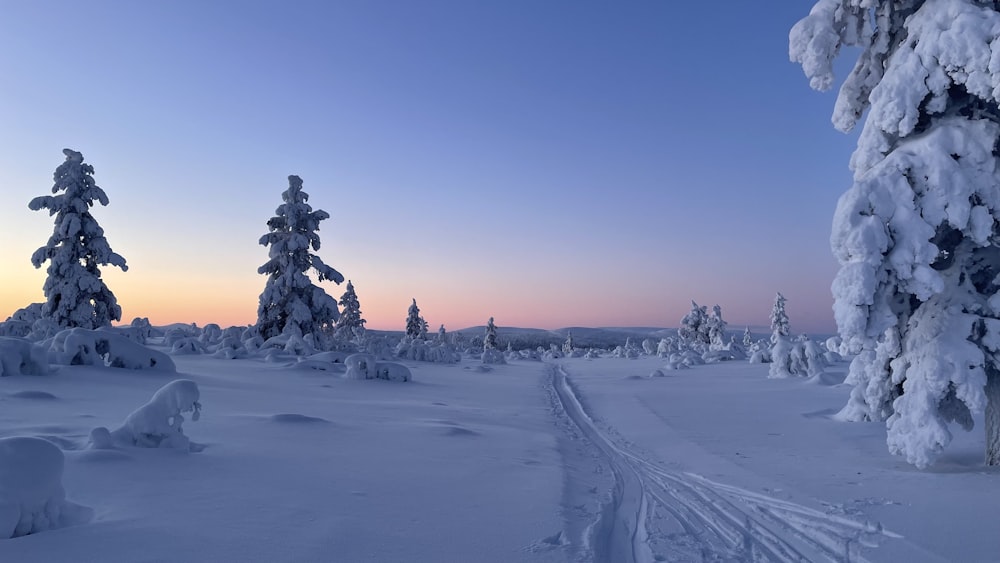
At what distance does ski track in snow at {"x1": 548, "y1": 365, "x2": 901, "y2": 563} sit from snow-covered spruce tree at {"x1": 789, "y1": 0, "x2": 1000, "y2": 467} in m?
3.18

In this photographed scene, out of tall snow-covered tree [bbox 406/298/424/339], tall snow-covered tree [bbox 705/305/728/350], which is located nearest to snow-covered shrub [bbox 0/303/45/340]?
tall snow-covered tree [bbox 406/298/424/339]

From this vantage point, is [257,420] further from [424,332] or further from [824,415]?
[424,332]

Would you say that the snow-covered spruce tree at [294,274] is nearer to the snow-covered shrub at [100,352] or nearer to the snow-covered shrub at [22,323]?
the snow-covered shrub at [22,323]

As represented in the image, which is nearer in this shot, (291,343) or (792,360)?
(291,343)

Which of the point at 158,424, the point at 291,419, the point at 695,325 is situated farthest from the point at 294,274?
the point at 695,325

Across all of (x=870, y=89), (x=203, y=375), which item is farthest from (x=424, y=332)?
(x=870, y=89)

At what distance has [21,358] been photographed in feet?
43.5

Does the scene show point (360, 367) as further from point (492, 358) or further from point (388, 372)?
point (492, 358)

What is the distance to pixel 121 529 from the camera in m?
4.43

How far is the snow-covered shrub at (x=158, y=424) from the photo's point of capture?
7035 millimetres

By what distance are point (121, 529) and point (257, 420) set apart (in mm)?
5997

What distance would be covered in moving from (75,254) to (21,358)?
652 inches

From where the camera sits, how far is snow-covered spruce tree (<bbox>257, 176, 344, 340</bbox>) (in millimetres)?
31109

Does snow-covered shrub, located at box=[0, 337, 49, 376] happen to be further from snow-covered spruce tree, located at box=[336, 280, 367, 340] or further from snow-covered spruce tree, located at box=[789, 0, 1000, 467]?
snow-covered spruce tree, located at box=[336, 280, 367, 340]
